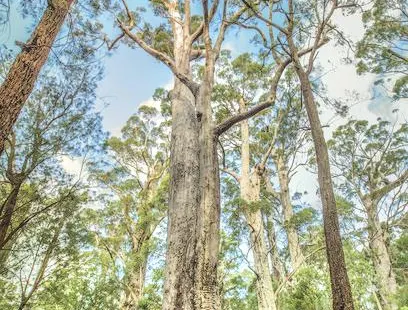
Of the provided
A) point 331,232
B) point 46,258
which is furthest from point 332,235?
point 46,258

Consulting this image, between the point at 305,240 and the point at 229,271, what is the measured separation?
9.59 feet

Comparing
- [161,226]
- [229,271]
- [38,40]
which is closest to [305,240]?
[229,271]

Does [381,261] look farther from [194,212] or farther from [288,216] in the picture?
[194,212]

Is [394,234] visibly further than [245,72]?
Yes

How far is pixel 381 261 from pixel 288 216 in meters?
4.69

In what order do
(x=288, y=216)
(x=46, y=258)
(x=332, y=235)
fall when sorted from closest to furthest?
(x=332, y=235) → (x=46, y=258) → (x=288, y=216)

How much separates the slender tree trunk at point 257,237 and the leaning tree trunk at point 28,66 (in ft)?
20.2

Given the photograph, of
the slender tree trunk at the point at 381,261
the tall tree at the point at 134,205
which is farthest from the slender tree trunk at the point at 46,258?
the slender tree trunk at the point at 381,261

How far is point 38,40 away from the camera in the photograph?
12.2 feet

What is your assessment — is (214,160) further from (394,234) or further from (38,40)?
(394,234)

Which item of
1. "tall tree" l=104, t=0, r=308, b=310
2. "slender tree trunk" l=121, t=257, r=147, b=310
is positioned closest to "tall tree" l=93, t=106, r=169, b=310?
"slender tree trunk" l=121, t=257, r=147, b=310

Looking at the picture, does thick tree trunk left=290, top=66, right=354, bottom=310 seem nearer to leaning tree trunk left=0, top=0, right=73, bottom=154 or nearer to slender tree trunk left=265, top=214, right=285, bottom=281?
leaning tree trunk left=0, top=0, right=73, bottom=154

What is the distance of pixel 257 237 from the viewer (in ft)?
27.0

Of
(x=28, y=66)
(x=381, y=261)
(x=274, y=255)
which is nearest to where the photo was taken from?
(x=28, y=66)
